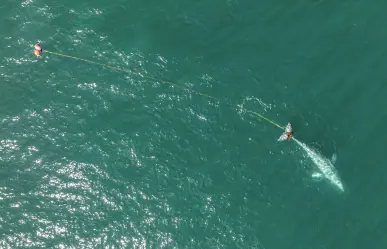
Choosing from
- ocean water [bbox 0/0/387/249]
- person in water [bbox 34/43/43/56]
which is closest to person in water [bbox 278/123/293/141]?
ocean water [bbox 0/0/387/249]

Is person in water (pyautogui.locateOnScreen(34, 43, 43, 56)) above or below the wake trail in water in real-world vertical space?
below

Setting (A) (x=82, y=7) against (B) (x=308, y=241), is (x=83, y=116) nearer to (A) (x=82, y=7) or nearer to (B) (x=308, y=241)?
(A) (x=82, y=7)

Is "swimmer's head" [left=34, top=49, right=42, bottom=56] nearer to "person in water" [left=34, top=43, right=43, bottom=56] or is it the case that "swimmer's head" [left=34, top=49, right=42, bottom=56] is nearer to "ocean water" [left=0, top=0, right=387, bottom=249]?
"person in water" [left=34, top=43, right=43, bottom=56]

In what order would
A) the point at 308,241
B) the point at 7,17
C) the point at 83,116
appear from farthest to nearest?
the point at 7,17 → the point at 83,116 → the point at 308,241

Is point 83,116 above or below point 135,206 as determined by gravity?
above

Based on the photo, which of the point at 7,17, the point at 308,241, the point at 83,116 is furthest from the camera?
the point at 7,17

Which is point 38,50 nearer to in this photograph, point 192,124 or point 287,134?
point 192,124

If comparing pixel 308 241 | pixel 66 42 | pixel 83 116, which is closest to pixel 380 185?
pixel 308 241
